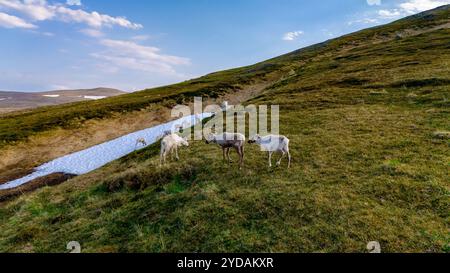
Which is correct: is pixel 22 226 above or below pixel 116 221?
below

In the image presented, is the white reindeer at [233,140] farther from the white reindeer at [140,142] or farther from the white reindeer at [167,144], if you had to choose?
the white reindeer at [140,142]

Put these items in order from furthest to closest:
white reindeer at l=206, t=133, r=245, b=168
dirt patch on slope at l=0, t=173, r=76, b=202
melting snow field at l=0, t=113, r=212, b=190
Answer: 1. melting snow field at l=0, t=113, r=212, b=190
2. dirt patch on slope at l=0, t=173, r=76, b=202
3. white reindeer at l=206, t=133, r=245, b=168

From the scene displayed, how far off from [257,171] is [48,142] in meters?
47.8

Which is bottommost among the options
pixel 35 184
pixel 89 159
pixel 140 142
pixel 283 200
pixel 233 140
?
pixel 35 184

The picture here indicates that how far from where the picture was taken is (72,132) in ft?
192

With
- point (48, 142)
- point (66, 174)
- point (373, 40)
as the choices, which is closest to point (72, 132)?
point (48, 142)

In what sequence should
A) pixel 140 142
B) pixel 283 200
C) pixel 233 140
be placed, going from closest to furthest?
pixel 283 200
pixel 233 140
pixel 140 142

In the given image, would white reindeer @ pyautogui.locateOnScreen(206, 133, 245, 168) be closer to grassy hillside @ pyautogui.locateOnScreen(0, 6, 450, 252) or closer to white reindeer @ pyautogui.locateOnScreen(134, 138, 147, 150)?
grassy hillside @ pyautogui.locateOnScreen(0, 6, 450, 252)

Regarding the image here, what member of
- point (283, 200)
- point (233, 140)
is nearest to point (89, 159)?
point (233, 140)

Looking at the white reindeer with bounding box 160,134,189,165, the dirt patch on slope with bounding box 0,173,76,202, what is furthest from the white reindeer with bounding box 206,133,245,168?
the dirt patch on slope with bounding box 0,173,76,202

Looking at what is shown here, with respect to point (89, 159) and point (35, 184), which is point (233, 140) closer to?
point (35, 184)

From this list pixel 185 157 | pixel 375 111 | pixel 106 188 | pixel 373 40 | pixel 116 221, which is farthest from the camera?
pixel 373 40
